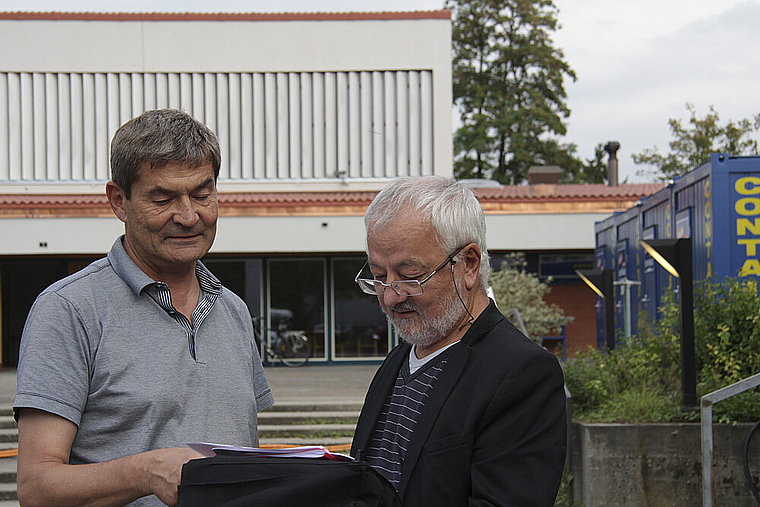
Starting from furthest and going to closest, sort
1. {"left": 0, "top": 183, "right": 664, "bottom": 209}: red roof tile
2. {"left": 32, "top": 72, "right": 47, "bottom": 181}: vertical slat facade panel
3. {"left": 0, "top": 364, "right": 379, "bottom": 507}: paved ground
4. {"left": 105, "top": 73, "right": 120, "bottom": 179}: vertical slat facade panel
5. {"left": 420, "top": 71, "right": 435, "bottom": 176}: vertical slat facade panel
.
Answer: {"left": 420, "top": 71, "right": 435, "bottom": 176}: vertical slat facade panel, {"left": 105, "top": 73, "right": 120, "bottom": 179}: vertical slat facade panel, {"left": 32, "top": 72, "right": 47, "bottom": 181}: vertical slat facade panel, {"left": 0, "top": 183, "right": 664, "bottom": 209}: red roof tile, {"left": 0, "top": 364, "right": 379, "bottom": 507}: paved ground

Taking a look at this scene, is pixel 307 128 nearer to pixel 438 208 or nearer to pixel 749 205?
pixel 749 205

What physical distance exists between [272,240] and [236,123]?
3.66 m

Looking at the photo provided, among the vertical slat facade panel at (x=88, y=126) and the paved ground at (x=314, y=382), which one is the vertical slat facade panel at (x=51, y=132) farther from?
the paved ground at (x=314, y=382)

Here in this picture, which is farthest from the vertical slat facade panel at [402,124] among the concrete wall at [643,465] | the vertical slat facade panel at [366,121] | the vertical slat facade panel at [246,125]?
the concrete wall at [643,465]

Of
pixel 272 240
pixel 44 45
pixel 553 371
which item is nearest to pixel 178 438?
pixel 553 371

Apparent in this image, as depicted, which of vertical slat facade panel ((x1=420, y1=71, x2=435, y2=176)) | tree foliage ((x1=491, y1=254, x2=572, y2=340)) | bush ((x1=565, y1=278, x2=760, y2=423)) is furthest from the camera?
vertical slat facade panel ((x1=420, y1=71, x2=435, y2=176))

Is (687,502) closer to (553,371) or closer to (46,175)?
(553,371)

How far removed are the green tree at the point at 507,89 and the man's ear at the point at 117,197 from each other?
32.9m

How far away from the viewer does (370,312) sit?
66.0 ft

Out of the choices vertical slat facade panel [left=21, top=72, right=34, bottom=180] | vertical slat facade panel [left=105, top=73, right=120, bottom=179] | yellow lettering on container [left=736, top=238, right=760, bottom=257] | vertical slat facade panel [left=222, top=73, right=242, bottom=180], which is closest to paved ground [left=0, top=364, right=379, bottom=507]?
vertical slat facade panel [left=222, top=73, right=242, bottom=180]

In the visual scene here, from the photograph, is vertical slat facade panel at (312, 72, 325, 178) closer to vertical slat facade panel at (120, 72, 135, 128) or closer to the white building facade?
the white building facade

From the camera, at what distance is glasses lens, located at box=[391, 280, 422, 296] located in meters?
2.23

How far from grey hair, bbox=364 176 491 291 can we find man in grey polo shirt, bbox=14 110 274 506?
0.55 meters

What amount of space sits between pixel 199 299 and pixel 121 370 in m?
0.41
